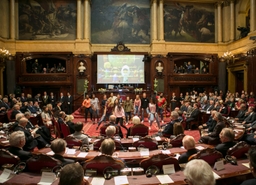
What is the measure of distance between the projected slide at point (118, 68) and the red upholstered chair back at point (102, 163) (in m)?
15.0

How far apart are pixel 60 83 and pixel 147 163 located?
15.1m

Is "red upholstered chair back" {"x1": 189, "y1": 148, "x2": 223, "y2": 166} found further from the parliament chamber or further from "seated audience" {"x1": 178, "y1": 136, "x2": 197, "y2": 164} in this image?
the parliament chamber

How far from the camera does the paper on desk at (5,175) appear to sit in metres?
3.00

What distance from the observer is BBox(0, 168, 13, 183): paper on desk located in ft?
9.85

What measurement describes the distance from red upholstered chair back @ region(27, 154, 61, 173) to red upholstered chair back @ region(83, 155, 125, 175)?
0.46 meters

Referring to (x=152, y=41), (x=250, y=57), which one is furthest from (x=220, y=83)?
(x=152, y=41)

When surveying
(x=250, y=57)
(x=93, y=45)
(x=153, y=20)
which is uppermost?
(x=153, y=20)

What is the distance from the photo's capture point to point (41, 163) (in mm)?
3273

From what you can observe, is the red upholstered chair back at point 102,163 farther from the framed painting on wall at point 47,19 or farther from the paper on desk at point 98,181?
the framed painting on wall at point 47,19

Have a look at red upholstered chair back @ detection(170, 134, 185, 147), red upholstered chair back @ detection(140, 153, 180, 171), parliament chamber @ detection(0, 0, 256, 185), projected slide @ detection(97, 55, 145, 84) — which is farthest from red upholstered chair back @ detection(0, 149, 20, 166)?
projected slide @ detection(97, 55, 145, 84)

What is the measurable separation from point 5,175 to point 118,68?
15.3 meters

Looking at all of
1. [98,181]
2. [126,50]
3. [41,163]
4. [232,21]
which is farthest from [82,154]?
[232,21]

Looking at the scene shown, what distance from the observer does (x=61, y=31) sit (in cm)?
1803

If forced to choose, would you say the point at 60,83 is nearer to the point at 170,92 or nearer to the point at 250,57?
the point at 170,92
